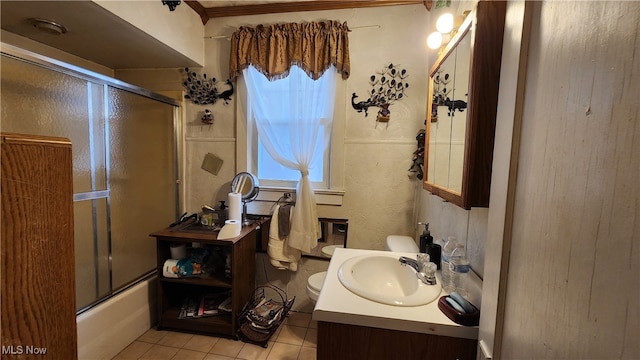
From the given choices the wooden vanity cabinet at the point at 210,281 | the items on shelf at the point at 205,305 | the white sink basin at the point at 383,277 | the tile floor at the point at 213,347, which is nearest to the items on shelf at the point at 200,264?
the wooden vanity cabinet at the point at 210,281

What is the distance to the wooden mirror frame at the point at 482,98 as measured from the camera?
0.74 metres

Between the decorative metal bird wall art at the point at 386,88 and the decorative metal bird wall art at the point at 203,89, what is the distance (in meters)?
1.15

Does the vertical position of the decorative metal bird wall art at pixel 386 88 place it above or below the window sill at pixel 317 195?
above

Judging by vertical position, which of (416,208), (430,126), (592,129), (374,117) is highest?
(374,117)

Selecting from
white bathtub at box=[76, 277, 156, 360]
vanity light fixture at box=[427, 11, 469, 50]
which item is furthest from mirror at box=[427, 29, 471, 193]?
→ white bathtub at box=[76, 277, 156, 360]

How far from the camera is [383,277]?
1.31 m

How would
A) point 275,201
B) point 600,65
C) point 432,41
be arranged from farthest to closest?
point 275,201
point 432,41
point 600,65

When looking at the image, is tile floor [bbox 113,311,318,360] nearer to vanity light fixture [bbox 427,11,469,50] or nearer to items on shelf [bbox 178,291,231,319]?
items on shelf [bbox 178,291,231,319]

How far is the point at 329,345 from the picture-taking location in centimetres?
90

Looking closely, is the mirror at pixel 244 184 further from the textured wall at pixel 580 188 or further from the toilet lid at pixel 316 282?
the textured wall at pixel 580 188

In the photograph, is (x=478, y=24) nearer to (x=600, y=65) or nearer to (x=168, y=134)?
(x=600, y=65)

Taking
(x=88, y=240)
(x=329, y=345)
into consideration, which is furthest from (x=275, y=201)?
(x=329, y=345)

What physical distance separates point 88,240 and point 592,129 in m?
2.40

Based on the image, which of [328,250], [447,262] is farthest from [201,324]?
[447,262]
